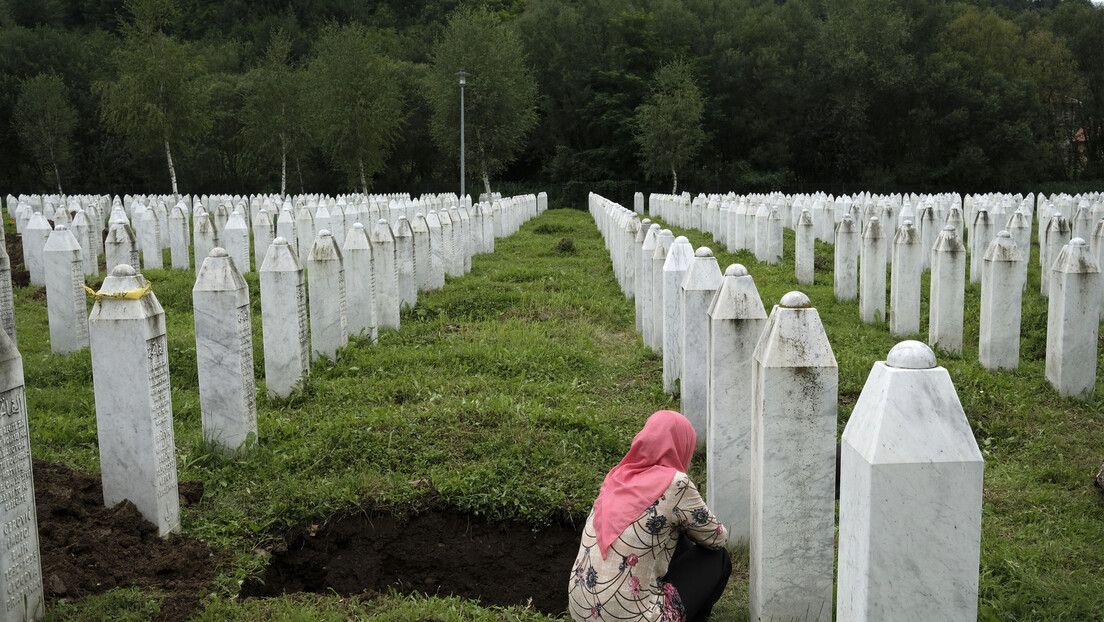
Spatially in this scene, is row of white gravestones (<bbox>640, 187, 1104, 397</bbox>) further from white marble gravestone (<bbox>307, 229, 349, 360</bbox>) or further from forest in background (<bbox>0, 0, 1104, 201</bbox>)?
forest in background (<bbox>0, 0, 1104, 201</bbox>)

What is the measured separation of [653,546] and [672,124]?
41.7 meters

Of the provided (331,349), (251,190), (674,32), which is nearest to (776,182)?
(674,32)

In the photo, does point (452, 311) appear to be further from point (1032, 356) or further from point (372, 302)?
point (1032, 356)

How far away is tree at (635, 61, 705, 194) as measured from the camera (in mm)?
43656

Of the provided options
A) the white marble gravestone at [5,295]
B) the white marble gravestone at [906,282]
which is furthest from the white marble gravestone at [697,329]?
the white marble gravestone at [5,295]

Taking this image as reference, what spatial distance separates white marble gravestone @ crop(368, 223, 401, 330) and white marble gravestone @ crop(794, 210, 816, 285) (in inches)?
236

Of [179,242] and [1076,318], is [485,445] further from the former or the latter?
[179,242]

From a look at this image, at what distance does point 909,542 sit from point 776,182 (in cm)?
4747

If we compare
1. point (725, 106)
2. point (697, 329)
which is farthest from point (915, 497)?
point (725, 106)

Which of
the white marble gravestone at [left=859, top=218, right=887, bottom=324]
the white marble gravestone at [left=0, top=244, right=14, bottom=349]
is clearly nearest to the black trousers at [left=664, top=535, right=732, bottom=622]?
the white marble gravestone at [left=859, top=218, right=887, bottom=324]

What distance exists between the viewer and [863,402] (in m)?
2.40

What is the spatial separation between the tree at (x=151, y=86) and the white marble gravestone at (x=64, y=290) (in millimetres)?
29184

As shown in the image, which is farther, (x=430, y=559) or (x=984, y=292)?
(x=984, y=292)

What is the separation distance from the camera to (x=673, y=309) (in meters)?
6.95
